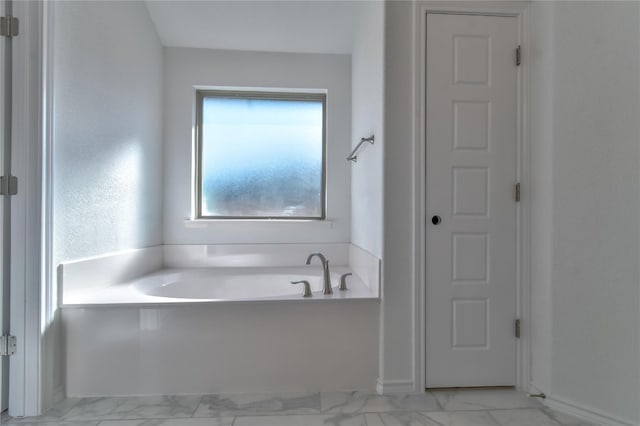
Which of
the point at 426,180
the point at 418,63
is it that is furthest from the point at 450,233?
the point at 418,63

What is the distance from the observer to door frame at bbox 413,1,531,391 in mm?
1708

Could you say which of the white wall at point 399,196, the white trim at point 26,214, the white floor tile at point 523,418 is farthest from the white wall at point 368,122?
the white trim at point 26,214

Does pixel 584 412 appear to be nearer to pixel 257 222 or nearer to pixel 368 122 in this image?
pixel 368 122

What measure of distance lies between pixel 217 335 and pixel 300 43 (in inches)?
85.6

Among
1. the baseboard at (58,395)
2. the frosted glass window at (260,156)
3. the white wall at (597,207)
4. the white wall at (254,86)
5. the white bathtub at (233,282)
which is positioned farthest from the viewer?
the frosted glass window at (260,156)

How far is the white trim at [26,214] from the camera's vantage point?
1.48m

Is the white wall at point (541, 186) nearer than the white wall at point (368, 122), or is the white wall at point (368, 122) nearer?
the white wall at point (541, 186)

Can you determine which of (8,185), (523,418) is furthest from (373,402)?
(8,185)

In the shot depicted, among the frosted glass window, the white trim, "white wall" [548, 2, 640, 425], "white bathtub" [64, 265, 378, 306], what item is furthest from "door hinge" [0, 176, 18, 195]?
"white wall" [548, 2, 640, 425]

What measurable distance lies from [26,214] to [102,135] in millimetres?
639

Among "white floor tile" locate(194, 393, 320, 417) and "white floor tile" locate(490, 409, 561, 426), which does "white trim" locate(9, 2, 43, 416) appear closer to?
"white floor tile" locate(194, 393, 320, 417)

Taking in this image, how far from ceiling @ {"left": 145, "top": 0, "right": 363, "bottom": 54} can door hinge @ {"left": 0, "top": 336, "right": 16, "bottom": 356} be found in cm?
217

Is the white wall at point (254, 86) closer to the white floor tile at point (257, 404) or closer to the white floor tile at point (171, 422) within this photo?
the white floor tile at point (257, 404)

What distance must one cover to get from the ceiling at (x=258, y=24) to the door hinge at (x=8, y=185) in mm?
1577
